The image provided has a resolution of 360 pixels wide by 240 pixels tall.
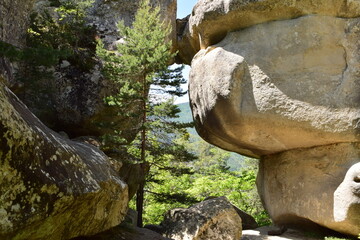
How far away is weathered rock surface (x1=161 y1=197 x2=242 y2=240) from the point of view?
27.1 ft

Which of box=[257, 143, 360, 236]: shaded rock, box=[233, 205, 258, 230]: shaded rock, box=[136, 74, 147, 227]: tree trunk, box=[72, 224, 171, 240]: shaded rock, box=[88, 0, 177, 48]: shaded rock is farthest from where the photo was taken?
box=[88, 0, 177, 48]: shaded rock

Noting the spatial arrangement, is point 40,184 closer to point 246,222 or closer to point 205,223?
point 205,223

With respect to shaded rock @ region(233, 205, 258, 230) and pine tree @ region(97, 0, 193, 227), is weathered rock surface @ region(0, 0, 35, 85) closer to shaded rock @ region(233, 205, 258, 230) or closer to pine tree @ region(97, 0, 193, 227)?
pine tree @ region(97, 0, 193, 227)

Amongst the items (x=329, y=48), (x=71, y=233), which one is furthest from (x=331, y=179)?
(x=71, y=233)

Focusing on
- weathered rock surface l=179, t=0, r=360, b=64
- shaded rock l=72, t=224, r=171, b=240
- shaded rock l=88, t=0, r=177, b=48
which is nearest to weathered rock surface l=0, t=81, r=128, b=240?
shaded rock l=72, t=224, r=171, b=240

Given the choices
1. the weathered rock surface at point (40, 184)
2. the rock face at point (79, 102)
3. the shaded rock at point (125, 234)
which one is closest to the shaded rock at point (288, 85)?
the shaded rock at point (125, 234)

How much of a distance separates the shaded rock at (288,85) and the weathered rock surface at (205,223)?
228 cm

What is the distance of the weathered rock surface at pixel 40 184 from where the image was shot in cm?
353

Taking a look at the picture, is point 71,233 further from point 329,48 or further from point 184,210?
point 329,48

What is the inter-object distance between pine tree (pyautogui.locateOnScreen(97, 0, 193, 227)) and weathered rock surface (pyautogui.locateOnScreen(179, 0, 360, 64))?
1.48 meters

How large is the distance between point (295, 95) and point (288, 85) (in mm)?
344

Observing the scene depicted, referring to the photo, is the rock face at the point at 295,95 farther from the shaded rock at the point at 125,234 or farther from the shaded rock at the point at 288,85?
the shaded rock at the point at 125,234

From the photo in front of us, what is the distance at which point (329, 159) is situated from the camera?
895cm

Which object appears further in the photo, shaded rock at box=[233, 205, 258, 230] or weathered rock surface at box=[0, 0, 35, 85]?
shaded rock at box=[233, 205, 258, 230]
